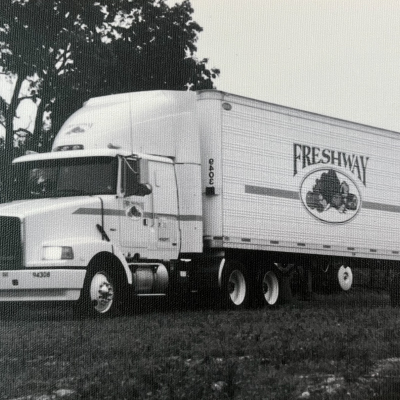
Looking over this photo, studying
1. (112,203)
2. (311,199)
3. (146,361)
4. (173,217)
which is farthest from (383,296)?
(146,361)

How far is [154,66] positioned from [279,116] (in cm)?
1166

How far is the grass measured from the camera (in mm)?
9758


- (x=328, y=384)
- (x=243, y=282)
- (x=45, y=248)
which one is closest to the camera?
(x=328, y=384)

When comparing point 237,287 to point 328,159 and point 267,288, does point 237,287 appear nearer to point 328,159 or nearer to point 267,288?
point 267,288

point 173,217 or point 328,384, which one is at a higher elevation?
point 173,217

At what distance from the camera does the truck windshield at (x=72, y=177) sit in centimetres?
1909

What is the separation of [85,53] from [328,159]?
33.4 feet

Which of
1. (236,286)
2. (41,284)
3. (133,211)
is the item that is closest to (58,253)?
(41,284)

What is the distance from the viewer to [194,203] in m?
21.0

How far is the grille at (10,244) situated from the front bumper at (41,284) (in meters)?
0.19

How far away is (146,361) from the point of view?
451 inches

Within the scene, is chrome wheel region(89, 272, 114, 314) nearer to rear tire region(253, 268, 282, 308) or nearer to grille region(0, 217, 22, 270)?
grille region(0, 217, 22, 270)

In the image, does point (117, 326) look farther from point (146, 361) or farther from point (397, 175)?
point (397, 175)

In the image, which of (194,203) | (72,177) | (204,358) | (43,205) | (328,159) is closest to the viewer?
(204,358)
